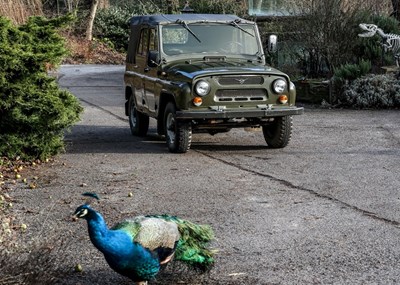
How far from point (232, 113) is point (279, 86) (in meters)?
0.93

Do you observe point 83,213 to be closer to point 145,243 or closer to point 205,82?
point 145,243

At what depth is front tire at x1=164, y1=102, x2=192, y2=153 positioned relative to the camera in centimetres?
1152

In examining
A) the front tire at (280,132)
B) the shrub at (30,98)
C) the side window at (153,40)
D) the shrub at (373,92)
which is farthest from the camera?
the shrub at (373,92)

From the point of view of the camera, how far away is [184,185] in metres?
9.50

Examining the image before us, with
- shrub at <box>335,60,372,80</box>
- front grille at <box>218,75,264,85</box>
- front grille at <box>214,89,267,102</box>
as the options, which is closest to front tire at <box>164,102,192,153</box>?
front grille at <box>214,89,267,102</box>

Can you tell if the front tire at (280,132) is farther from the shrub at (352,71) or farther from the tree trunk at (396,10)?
the tree trunk at (396,10)

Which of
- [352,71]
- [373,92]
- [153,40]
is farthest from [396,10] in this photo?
[153,40]

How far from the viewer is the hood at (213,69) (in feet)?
37.7

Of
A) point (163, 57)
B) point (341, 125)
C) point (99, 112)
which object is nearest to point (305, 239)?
point (163, 57)

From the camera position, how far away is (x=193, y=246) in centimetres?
549

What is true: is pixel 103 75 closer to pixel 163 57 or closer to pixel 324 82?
pixel 324 82

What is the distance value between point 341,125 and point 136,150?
15.0 feet

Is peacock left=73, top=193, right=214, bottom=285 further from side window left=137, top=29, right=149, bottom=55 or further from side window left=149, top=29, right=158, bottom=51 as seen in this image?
side window left=137, top=29, right=149, bottom=55

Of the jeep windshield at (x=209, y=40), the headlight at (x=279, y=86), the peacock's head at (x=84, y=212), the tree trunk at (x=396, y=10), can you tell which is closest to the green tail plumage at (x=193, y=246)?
the peacock's head at (x=84, y=212)
